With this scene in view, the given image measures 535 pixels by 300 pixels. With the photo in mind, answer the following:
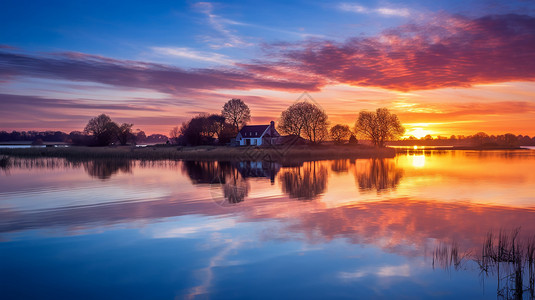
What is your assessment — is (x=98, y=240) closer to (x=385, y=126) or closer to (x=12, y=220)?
(x=12, y=220)

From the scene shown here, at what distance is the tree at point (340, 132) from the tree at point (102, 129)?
213ft

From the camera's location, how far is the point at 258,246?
426 inches

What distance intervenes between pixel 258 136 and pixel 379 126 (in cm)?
3353

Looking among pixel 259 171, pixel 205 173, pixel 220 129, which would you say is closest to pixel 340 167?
pixel 259 171

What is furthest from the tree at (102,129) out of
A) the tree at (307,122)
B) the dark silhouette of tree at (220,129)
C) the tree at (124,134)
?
the tree at (307,122)

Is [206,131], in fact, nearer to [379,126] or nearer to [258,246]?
[379,126]

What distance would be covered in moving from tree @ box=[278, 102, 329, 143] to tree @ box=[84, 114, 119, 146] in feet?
160

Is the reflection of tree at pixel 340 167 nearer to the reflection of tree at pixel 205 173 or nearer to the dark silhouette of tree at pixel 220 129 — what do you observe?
the reflection of tree at pixel 205 173

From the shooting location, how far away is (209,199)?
19.7 meters

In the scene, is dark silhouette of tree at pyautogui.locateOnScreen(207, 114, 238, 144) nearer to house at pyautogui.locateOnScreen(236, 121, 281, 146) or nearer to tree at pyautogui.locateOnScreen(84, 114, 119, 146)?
house at pyautogui.locateOnScreen(236, 121, 281, 146)

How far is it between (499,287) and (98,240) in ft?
39.1

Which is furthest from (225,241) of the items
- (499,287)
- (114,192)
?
(114,192)

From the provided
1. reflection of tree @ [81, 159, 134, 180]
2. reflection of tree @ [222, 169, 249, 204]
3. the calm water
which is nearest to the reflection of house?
reflection of tree @ [222, 169, 249, 204]

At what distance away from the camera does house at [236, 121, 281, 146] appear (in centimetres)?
9150
